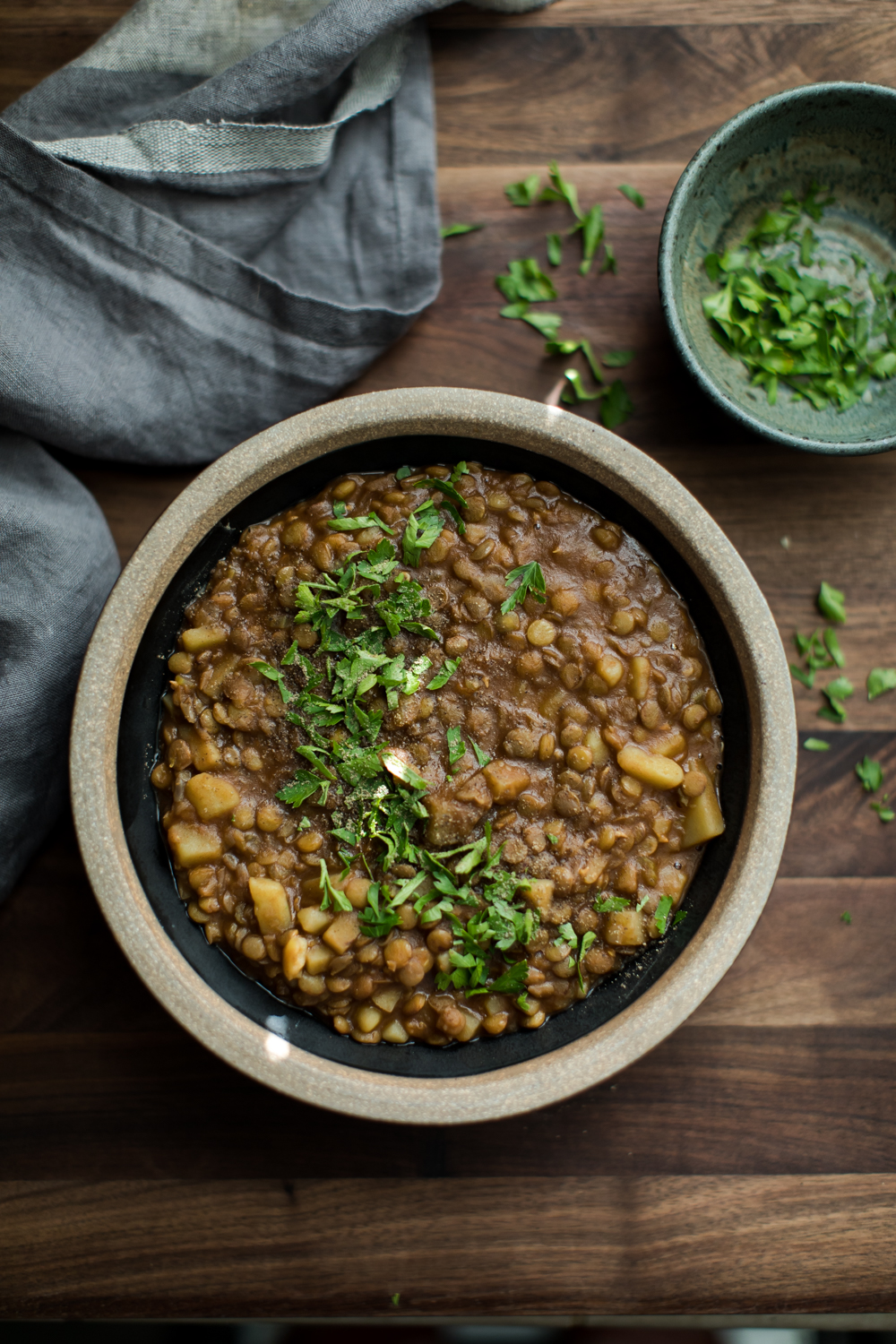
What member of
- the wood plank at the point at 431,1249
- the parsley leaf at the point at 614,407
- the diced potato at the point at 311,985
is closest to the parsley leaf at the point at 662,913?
the diced potato at the point at 311,985

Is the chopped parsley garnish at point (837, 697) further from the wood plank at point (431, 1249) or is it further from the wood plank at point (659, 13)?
the wood plank at point (659, 13)

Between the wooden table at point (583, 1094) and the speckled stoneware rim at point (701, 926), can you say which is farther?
the wooden table at point (583, 1094)

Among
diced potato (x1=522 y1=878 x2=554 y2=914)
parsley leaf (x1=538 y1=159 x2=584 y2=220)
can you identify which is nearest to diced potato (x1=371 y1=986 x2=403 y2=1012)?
diced potato (x1=522 y1=878 x2=554 y2=914)

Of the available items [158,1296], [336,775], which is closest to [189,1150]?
[158,1296]

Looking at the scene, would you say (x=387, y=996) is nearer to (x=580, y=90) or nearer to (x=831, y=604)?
(x=831, y=604)

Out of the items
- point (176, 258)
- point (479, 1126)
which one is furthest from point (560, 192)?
point (479, 1126)

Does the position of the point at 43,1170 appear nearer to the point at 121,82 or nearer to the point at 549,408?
the point at 549,408

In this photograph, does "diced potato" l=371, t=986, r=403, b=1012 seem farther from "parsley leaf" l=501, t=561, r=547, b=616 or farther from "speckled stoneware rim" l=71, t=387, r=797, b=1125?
"parsley leaf" l=501, t=561, r=547, b=616
